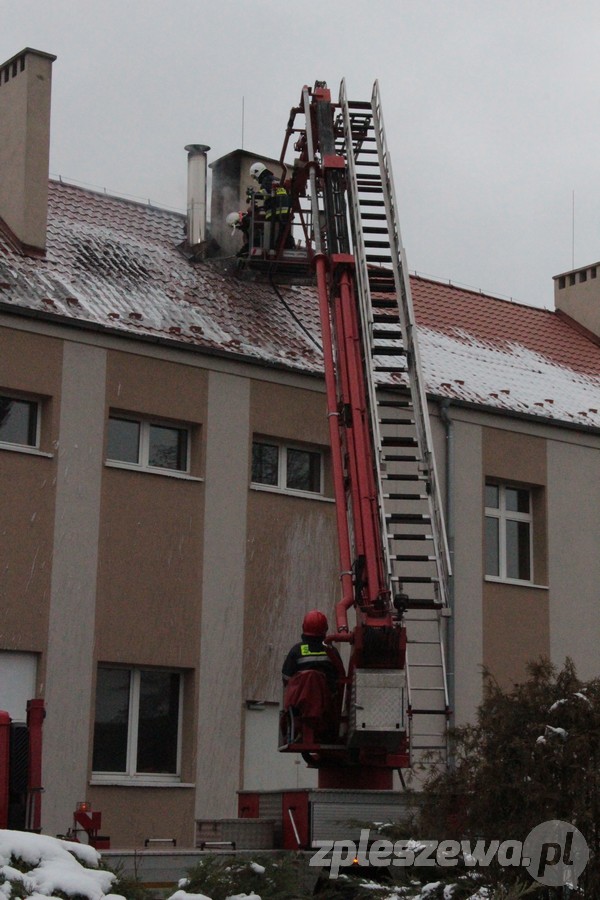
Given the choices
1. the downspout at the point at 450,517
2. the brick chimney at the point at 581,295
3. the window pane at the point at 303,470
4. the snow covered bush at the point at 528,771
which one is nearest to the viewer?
the snow covered bush at the point at 528,771

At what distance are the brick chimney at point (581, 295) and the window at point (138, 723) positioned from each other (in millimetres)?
12799

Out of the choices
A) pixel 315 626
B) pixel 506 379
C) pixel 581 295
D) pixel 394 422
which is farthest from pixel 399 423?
pixel 581 295

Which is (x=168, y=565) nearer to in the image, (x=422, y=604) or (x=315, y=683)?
(x=315, y=683)

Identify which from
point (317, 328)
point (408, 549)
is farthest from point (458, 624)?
point (317, 328)

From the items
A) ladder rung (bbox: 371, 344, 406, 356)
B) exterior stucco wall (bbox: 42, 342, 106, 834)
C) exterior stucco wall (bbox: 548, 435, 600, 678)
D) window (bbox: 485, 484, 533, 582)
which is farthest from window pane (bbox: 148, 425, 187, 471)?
exterior stucco wall (bbox: 548, 435, 600, 678)

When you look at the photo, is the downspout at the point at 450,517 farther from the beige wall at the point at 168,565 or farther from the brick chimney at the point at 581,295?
the brick chimney at the point at 581,295

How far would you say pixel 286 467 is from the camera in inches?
711

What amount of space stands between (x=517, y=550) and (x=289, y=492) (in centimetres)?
404

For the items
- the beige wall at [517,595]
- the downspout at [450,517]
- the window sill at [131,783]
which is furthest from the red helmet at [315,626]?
the beige wall at [517,595]

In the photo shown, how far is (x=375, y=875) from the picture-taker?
1112cm

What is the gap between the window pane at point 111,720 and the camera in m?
Result: 15.9

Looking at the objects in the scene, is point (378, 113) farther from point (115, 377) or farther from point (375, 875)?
point (375, 875)

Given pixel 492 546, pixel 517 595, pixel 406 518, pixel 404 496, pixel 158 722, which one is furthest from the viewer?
pixel 492 546

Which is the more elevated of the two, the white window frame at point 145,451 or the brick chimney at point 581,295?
the brick chimney at point 581,295
